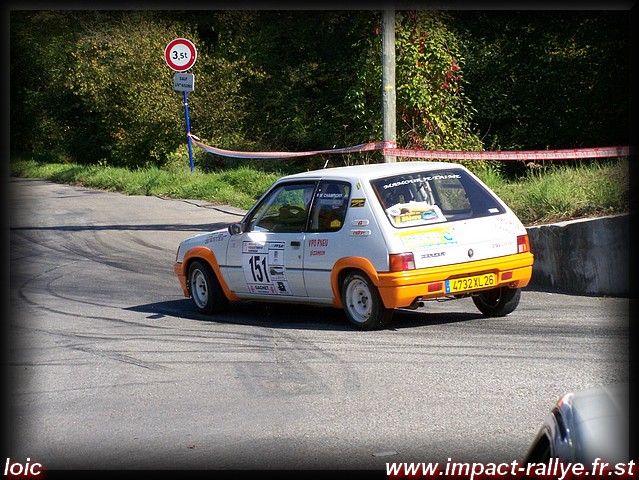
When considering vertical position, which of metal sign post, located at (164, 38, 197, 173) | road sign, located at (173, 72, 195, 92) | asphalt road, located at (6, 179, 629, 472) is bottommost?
asphalt road, located at (6, 179, 629, 472)

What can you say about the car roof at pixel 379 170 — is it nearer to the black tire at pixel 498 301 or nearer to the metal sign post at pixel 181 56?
the black tire at pixel 498 301

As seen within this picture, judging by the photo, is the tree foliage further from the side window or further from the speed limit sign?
the side window

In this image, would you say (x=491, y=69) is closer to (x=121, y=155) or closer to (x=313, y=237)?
(x=121, y=155)

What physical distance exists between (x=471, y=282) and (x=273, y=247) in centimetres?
208

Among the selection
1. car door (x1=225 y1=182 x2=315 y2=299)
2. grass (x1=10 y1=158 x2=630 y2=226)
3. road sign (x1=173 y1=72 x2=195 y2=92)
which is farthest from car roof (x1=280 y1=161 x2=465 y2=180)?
road sign (x1=173 y1=72 x2=195 y2=92)

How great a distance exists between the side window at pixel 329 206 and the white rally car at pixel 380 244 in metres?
0.01

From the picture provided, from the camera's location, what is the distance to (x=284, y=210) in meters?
10.4

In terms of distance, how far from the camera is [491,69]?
24.8 meters

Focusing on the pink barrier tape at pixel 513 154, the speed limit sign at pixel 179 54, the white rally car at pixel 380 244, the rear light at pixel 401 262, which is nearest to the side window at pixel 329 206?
the white rally car at pixel 380 244

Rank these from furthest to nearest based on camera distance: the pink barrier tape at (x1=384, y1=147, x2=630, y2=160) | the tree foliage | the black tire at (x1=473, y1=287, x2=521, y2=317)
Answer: the tree foliage, the pink barrier tape at (x1=384, y1=147, x2=630, y2=160), the black tire at (x1=473, y1=287, x2=521, y2=317)

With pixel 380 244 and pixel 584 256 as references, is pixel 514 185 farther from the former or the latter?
pixel 380 244

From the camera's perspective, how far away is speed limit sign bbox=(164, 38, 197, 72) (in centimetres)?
2168

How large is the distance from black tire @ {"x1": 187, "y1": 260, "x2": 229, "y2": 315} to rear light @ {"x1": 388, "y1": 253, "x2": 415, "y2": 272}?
251cm

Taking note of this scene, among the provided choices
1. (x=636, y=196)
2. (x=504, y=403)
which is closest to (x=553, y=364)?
(x=504, y=403)
